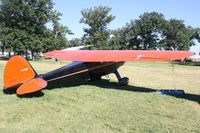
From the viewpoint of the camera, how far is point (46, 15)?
5566cm

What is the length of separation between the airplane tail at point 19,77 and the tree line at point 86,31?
4132 centimetres

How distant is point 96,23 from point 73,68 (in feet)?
223

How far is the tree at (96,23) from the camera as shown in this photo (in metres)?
79.6

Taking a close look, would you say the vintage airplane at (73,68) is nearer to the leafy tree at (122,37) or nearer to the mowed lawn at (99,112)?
the mowed lawn at (99,112)

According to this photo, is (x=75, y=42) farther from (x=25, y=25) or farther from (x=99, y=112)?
(x=99, y=112)

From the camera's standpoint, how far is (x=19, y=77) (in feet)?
36.8

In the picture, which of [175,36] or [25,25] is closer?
[25,25]

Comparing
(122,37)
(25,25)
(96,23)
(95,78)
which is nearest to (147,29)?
(122,37)

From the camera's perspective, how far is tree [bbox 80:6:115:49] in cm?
7956

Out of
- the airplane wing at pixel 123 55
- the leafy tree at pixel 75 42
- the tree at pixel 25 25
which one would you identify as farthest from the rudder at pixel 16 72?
the leafy tree at pixel 75 42

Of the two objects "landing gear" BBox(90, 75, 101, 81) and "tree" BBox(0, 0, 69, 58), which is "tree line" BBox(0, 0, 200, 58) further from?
"landing gear" BBox(90, 75, 101, 81)

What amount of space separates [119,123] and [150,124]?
79 centimetres

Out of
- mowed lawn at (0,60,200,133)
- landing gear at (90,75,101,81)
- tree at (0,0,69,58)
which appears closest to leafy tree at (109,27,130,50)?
tree at (0,0,69,58)

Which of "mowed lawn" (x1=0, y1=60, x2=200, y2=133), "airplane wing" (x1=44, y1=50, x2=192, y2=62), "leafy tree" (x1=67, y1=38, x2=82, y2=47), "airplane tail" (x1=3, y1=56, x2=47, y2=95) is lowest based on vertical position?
"mowed lawn" (x1=0, y1=60, x2=200, y2=133)
